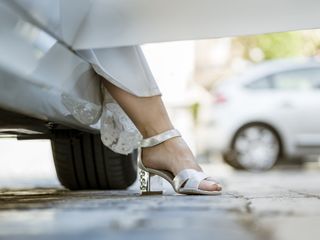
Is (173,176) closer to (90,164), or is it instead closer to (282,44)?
(90,164)

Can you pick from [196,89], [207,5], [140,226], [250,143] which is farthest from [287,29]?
[196,89]

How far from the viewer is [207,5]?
1858 millimetres

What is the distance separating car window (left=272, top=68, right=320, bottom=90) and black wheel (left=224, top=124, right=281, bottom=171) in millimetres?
482

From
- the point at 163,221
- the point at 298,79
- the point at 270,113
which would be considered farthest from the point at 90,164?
the point at 298,79

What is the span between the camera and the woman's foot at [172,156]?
2.08m

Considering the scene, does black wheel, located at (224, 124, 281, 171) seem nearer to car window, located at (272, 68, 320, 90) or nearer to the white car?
the white car

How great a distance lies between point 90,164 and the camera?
2756 millimetres

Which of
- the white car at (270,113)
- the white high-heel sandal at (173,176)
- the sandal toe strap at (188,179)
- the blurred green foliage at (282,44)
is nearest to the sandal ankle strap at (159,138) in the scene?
the white high-heel sandal at (173,176)

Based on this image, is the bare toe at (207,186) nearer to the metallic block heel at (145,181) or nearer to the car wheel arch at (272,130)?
the metallic block heel at (145,181)

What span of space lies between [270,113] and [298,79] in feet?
1.55

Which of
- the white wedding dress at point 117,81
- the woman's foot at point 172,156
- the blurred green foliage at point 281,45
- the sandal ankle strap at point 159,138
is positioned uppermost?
the blurred green foliage at point 281,45

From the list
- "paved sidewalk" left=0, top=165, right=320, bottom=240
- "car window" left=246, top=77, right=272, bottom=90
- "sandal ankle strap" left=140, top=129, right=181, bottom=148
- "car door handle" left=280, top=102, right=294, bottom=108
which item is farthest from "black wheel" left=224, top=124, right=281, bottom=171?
"paved sidewalk" left=0, top=165, right=320, bottom=240

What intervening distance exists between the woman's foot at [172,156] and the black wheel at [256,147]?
557 centimetres

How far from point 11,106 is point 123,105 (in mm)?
520
